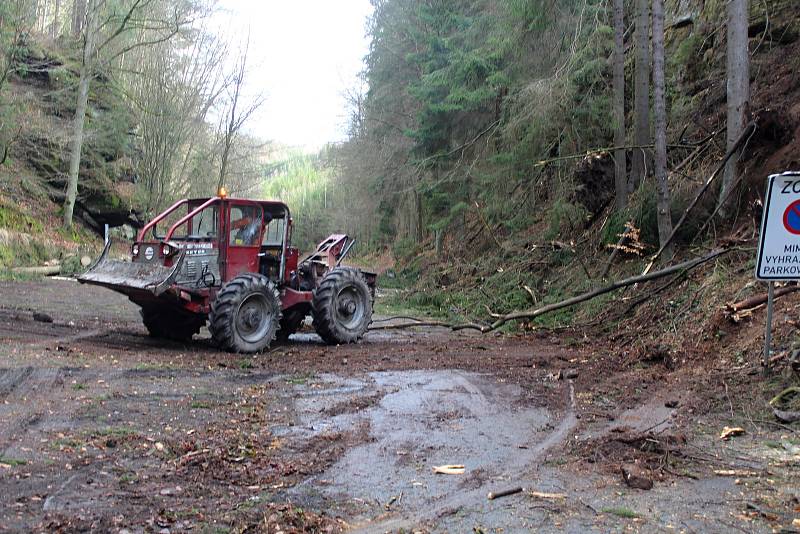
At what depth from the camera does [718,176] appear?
1402 cm

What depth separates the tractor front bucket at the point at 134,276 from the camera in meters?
10.9

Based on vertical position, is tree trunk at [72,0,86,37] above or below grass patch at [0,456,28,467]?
above

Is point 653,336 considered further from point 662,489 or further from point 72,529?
point 72,529

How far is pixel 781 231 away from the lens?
741cm

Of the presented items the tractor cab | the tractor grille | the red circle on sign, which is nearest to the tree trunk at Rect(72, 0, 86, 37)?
the tractor cab

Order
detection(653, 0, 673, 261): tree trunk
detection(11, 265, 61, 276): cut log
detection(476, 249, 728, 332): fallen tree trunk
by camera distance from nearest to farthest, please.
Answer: detection(476, 249, 728, 332): fallen tree trunk < detection(653, 0, 673, 261): tree trunk < detection(11, 265, 61, 276): cut log

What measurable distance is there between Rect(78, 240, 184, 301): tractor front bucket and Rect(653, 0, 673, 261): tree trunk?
8849mm

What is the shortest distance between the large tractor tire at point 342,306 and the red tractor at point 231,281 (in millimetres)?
19

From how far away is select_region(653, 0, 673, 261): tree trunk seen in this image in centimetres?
1376

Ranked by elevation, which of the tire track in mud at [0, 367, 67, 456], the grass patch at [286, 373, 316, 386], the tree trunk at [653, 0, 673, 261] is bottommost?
the grass patch at [286, 373, 316, 386]

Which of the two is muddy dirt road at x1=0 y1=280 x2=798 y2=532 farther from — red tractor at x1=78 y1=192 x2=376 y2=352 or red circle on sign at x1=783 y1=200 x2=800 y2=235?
red circle on sign at x1=783 y1=200 x2=800 y2=235

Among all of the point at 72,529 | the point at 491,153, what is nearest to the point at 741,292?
the point at 72,529

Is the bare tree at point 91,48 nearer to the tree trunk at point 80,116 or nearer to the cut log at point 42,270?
the tree trunk at point 80,116

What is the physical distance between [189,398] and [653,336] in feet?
24.0
